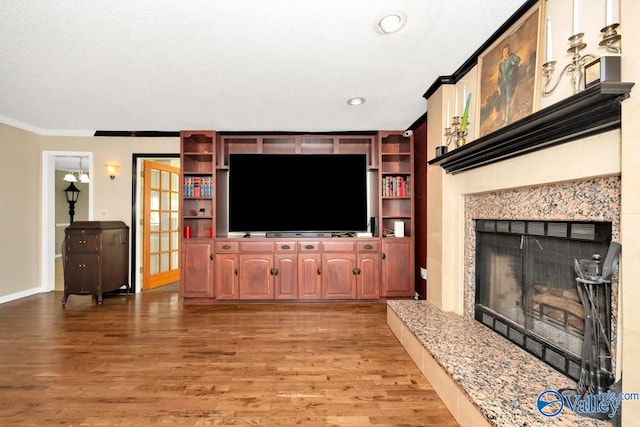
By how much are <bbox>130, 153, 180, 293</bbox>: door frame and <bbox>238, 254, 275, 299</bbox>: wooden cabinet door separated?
5.59 ft

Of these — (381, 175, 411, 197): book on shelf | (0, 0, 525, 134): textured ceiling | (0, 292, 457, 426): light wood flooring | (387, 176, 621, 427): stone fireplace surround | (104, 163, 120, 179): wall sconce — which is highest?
(0, 0, 525, 134): textured ceiling

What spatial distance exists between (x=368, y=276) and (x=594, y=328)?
281 cm

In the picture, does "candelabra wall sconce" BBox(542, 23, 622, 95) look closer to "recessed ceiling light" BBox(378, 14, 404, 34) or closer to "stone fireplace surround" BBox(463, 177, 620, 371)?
"stone fireplace surround" BBox(463, 177, 620, 371)

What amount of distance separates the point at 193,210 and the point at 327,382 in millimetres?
3168

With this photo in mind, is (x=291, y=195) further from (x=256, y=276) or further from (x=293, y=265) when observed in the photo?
(x=256, y=276)

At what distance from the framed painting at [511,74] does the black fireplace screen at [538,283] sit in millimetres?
683

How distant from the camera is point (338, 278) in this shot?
160 inches

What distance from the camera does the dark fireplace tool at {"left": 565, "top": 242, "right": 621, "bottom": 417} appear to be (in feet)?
4.33

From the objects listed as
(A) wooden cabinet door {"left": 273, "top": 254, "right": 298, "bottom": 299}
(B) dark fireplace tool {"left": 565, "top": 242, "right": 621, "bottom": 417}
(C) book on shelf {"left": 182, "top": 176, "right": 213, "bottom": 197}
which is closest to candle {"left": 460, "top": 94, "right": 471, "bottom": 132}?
(B) dark fireplace tool {"left": 565, "top": 242, "right": 621, "bottom": 417}

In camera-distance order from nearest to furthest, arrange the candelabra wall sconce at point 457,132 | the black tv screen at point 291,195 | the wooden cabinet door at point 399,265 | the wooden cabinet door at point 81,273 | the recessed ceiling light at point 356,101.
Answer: the candelabra wall sconce at point 457,132
the recessed ceiling light at point 356,101
the wooden cabinet door at point 81,273
the wooden cabinet door at point 399,265
the black tv screen at point 291,195

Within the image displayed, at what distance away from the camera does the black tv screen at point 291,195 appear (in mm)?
4211

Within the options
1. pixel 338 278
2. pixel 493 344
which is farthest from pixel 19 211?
pixel 493 344

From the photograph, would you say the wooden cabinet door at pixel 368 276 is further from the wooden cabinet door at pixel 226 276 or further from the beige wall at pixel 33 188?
the beige wall at pixel 33 188

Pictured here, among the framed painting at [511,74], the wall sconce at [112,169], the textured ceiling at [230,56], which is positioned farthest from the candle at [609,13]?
the wall sconce at [112,169]
